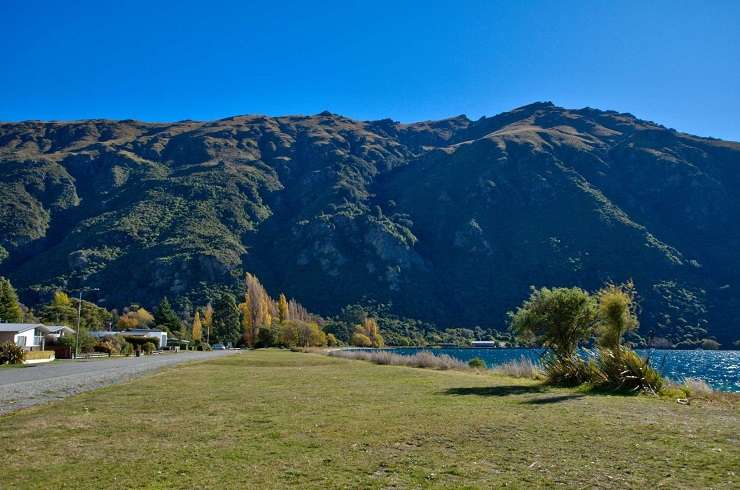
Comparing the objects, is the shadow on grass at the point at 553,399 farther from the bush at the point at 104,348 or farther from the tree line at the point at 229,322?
the tree line at the point at 229,322

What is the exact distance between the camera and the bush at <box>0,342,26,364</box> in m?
41.7

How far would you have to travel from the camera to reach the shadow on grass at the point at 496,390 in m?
17.4

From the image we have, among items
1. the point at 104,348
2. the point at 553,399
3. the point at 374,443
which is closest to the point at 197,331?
the point at 104,348

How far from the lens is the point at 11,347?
42.2 meters

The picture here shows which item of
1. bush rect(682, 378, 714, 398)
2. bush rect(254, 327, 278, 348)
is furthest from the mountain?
bush rect(682, 378, 714, 398)

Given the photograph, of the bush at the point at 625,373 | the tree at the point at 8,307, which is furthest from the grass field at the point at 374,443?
the tree at the point at 8,307

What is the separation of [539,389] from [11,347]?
39.6 meters

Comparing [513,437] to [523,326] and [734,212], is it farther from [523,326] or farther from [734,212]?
[734,212]

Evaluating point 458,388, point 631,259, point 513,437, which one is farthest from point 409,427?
point 631,259

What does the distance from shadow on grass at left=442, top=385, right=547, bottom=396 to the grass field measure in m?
1.67

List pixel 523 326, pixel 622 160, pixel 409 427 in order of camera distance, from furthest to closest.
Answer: pixel 622 160 < pixel 523 326 < pixel 409 427

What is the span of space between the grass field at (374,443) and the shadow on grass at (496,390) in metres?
1.67

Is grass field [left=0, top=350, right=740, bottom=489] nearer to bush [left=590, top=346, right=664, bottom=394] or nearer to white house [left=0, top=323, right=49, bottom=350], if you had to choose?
bush [left=590, top=346, right=664, bottom=394]

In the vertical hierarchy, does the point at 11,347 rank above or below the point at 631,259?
below
